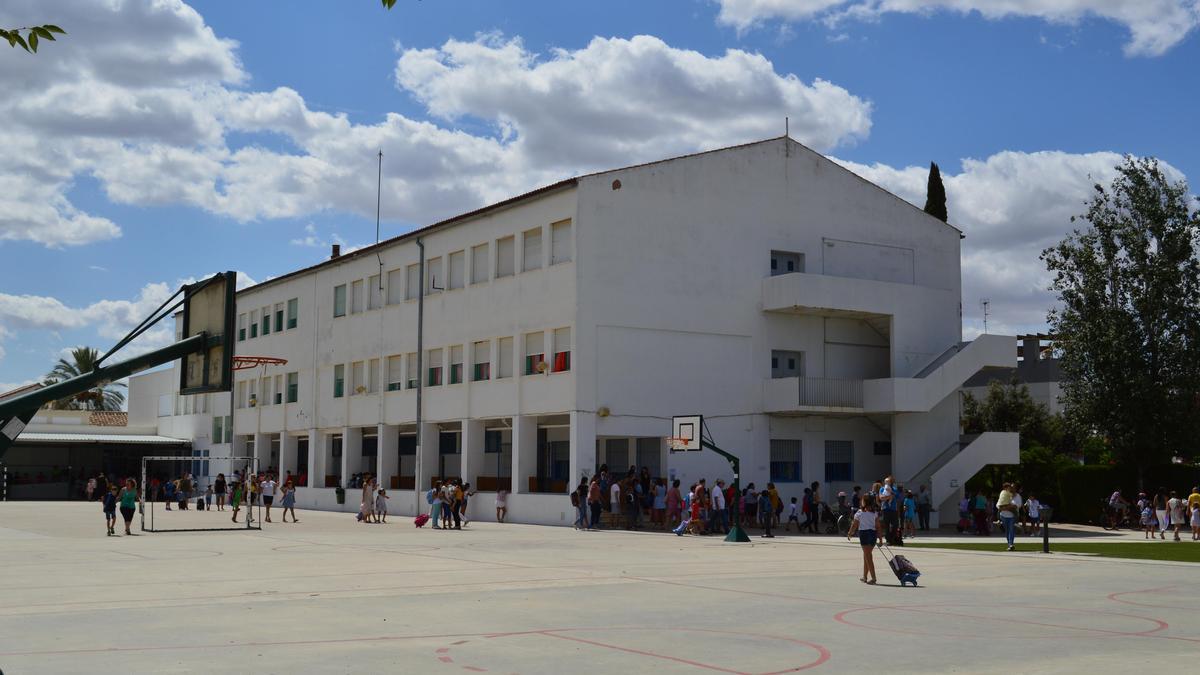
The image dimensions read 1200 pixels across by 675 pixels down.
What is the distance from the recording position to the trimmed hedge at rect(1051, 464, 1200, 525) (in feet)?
147

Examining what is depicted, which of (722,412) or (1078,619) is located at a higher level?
(722,412)

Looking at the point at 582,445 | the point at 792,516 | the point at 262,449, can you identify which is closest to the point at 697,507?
the point at 582,445

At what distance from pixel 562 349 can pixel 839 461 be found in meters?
11.6

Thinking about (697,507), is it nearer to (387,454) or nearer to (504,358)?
(504,358)

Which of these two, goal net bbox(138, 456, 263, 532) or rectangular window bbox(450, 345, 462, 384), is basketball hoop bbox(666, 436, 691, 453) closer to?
rectangular window bbox(450, 345, 462, 384)

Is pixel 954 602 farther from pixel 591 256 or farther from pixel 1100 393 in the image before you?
pixel 1100 393

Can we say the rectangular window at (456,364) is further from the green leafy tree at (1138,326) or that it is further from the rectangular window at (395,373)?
the green leafy tree at (1138,326)

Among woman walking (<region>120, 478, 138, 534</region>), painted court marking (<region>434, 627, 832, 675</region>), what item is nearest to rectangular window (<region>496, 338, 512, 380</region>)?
woman walking (<region>120, 478, 138, 534</region>)

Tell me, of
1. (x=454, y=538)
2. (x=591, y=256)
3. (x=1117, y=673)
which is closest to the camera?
(x=1117, y=673)

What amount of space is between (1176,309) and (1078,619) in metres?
34.6

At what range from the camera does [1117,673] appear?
35.2ft

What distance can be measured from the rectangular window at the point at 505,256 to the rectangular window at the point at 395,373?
8.10 m

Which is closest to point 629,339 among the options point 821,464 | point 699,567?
point 821,464

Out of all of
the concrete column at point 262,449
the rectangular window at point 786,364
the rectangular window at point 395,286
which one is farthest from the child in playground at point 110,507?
the concrete column at point 262,449
